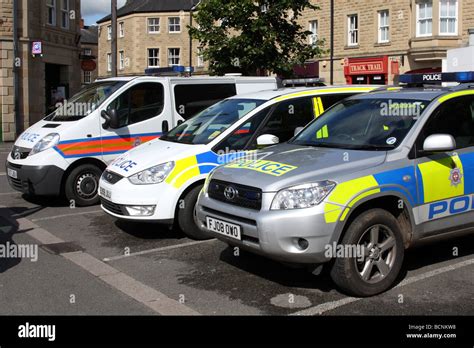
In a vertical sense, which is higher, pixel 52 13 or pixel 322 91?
pixel 52 13

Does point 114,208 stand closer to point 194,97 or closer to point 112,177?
point 112,177

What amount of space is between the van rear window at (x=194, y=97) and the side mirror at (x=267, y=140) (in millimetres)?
3224

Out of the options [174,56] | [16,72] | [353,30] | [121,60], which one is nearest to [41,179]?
[16,72]

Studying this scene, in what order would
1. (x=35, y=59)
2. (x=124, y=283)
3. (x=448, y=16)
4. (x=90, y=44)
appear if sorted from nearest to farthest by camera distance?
(x=124, y=283) → (x=35, y=59) → (x=448, y=16) → (x=90, y=44)

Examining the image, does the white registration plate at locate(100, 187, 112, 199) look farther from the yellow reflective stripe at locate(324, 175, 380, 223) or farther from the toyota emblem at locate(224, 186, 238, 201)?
the yellow reflective stripe at locate(324, 175, 380, 223)

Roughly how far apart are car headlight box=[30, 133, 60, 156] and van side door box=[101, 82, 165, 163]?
29.3 inches

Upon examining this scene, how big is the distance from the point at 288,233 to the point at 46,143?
5.64 m

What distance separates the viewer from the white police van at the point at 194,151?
274 inches

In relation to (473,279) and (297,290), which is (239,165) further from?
(473,279)

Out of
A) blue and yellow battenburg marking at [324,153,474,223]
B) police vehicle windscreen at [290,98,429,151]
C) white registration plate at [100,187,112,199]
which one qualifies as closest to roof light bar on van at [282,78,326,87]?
police vehicle windscreen at [290,98,429,151]

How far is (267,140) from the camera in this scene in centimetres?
694

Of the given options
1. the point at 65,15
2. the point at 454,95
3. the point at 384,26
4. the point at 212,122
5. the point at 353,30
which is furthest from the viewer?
the point at 353,30

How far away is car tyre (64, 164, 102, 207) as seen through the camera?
9.42 m

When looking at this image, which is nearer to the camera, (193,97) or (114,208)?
(114,208)
